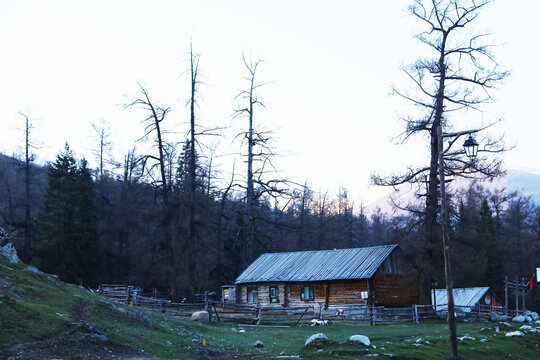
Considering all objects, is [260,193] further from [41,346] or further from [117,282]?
[41,346]

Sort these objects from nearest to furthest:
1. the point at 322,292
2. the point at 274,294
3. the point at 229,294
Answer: the point at 322,292
the point at 274,294
the point at 229,294

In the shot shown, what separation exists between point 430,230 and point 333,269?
371 inches

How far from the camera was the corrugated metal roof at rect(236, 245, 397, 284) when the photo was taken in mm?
40594

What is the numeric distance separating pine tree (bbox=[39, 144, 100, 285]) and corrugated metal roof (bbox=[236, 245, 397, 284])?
1928cm

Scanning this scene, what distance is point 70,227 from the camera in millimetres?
57406

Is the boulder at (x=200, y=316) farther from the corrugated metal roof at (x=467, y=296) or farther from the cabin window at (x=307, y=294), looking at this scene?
the corrugated metal roof at (x=467, y=296)

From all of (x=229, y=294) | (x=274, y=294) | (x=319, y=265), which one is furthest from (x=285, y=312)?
(x=229, y=294)

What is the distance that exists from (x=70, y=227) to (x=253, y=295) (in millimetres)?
22449

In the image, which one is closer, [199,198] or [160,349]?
[160,349]

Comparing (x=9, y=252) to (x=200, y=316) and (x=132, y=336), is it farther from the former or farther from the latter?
(x=200, y=316)

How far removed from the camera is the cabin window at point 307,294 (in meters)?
42.8

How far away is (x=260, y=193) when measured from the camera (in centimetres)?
5303

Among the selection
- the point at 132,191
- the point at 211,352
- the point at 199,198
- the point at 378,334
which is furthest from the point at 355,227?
the point at 211,352

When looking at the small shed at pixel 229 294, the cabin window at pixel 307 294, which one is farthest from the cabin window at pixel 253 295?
the cabin window at pixel 307 294
